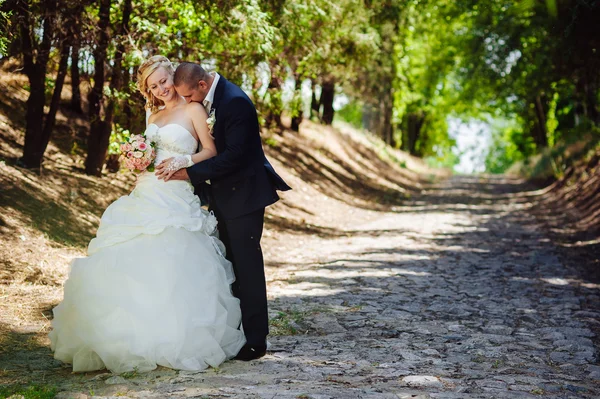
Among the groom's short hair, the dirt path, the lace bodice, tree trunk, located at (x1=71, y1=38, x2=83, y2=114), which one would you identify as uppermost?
tree trunk, located at (x1=71, y1=38, x2=83, y2=114)

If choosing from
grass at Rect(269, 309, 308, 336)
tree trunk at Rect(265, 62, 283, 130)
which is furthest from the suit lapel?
tree trunk at Rect(265, 62, 283, 130)

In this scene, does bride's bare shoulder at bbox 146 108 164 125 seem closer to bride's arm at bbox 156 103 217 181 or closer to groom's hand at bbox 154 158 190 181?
bride's arm at bbox 156 103 217 181

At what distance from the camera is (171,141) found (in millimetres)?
6188

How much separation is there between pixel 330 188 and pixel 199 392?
18894 millimetres

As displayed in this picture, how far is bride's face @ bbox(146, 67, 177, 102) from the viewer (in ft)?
20.2

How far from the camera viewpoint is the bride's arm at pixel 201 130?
612 centimetres

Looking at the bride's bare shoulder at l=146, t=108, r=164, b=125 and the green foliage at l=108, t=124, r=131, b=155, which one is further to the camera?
the green foliage at l=108, t=124, r=131, b=155

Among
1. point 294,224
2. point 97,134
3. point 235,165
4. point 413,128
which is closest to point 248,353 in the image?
point 235,165

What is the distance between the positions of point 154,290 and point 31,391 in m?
1.19

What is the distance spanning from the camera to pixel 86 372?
5.77 m

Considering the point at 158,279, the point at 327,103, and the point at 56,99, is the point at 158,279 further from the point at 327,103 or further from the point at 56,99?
the point at 327,103

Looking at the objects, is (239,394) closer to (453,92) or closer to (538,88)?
(538,88)

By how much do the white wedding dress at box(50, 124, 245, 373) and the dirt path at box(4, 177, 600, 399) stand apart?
19 cm

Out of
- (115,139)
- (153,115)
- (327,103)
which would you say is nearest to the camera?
(153,115)
